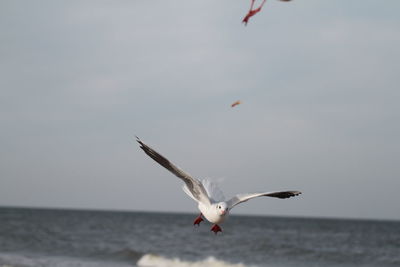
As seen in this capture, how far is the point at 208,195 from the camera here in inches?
281

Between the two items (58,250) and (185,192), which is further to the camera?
(58,250)

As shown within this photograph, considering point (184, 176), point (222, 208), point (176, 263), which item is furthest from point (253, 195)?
point (176, 263)

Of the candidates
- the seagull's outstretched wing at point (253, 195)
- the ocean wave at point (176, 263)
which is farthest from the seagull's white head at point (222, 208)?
the ocean wave at point (176, 263)

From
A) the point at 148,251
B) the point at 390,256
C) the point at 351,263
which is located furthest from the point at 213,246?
the point at 390,256

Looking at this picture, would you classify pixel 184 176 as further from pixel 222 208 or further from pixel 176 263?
pixel 176 263

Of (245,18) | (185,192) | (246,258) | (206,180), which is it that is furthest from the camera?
(246,258)

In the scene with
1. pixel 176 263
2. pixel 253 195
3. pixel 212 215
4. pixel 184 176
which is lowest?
pixel 176 263

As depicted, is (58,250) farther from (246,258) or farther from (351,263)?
(351,263)

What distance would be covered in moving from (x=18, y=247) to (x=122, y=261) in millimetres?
7462

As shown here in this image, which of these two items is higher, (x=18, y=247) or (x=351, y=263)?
(x=18, y=247)

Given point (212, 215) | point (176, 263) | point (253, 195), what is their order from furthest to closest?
point (176, 263) → point (253, 195) → point (212, 215)

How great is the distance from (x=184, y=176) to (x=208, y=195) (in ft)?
2.19

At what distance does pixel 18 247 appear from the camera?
30797 mm

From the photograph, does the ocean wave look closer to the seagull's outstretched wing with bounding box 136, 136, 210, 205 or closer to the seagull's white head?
the seagull's outstretched wing with bounding box 136, 136, 210, 205
